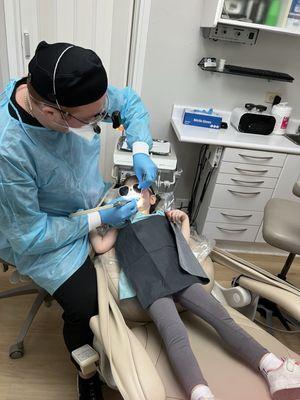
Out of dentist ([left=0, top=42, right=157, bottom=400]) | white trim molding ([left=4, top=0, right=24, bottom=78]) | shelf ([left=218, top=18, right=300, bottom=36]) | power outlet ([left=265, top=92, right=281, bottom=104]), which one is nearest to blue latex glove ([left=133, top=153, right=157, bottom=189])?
dentist ([left=0, top=42, right=157, bottom=400])

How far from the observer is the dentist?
880mm

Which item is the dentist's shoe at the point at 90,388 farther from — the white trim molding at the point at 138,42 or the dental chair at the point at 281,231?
the white trim molding at the point at 138,42

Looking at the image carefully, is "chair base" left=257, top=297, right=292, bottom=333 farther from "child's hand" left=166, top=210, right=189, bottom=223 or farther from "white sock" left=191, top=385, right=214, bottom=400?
"white sock" left=191, top=385, right=214, bottom=400

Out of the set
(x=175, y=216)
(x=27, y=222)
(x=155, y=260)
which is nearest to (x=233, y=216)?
(x=175, y=216)

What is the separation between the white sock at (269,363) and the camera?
101 cm

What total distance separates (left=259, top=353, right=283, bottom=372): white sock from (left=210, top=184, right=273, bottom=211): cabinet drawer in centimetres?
128

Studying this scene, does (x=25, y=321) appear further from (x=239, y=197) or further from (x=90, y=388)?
(x=239, y=197)

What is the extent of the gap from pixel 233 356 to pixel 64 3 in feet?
7.18

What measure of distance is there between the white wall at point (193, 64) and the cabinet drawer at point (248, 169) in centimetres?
63

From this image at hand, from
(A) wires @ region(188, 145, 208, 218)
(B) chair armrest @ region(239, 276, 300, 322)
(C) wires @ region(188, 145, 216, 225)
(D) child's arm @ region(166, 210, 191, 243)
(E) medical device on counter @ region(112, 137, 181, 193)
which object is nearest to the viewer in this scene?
(B) chair armrest @ region(239, 276, 300, 322)

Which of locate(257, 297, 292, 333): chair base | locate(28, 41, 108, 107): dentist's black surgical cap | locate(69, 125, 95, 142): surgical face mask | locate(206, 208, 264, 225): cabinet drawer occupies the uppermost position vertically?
locate(28, 41, 108, 107): dentist's black surgical cap

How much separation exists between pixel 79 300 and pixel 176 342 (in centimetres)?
39

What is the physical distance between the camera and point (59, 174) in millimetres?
1100

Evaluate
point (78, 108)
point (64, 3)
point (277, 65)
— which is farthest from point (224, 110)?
point (78, 108)
